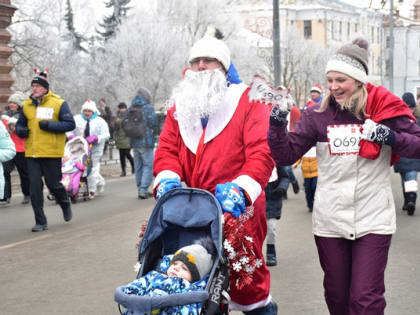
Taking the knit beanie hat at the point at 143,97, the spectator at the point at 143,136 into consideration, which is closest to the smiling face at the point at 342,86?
the spectator at the point at 143,136

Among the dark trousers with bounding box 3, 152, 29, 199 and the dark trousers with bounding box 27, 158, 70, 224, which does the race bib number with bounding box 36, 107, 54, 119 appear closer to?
the dark trousers with bounding box 27, 158, 70, 224

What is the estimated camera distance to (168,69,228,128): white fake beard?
14.9 feet

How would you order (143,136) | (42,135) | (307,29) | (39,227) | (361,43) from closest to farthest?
(361,43)
(42,135)
(39,227)
(143,136)
(307,29)

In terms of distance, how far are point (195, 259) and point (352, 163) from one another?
4.01ft

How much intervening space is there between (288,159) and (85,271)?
3.71 metres

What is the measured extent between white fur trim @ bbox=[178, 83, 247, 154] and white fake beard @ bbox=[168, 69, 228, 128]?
0.03 m

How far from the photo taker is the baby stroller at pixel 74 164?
505 inches

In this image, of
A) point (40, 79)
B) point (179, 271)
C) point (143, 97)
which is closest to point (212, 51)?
point (179, 271)

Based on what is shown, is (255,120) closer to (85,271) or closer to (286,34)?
(85,271)

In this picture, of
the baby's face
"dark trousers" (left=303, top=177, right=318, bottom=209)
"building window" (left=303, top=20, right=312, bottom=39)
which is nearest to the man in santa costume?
the baby's face

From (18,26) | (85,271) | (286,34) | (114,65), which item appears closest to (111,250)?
(85,271)

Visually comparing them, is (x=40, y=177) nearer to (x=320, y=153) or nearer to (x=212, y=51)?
(x=212, y=51)

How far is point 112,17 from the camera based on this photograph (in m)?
59.8

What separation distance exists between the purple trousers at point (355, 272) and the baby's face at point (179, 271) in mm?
1120
